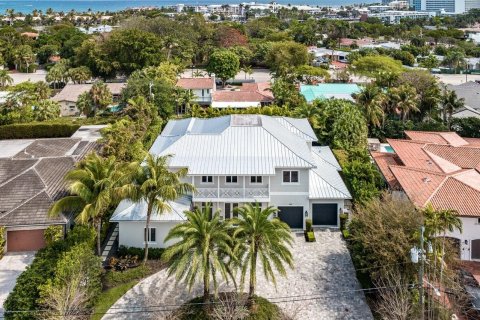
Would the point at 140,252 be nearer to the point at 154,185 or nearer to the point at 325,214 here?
the point at 154,185

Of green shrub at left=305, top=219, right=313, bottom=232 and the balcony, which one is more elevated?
the balcony

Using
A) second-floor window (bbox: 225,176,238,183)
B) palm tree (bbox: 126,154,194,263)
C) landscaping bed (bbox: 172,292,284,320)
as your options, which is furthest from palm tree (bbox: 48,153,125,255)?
second-floor window (bbox: 225,176,238,183)

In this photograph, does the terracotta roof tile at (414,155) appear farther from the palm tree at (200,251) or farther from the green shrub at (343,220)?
the palm tree at (200,251)

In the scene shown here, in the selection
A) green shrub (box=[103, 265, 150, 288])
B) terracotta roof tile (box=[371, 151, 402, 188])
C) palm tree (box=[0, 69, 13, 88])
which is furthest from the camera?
palm tree (box=[0, 69, 13, 88])

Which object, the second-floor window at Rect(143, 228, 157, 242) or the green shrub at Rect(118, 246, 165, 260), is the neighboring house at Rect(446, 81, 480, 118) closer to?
the second-floor window at Rect(143, 228, 157, 242)

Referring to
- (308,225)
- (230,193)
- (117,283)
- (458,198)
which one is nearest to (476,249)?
(458,198)

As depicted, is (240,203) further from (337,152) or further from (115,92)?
(115,92)
